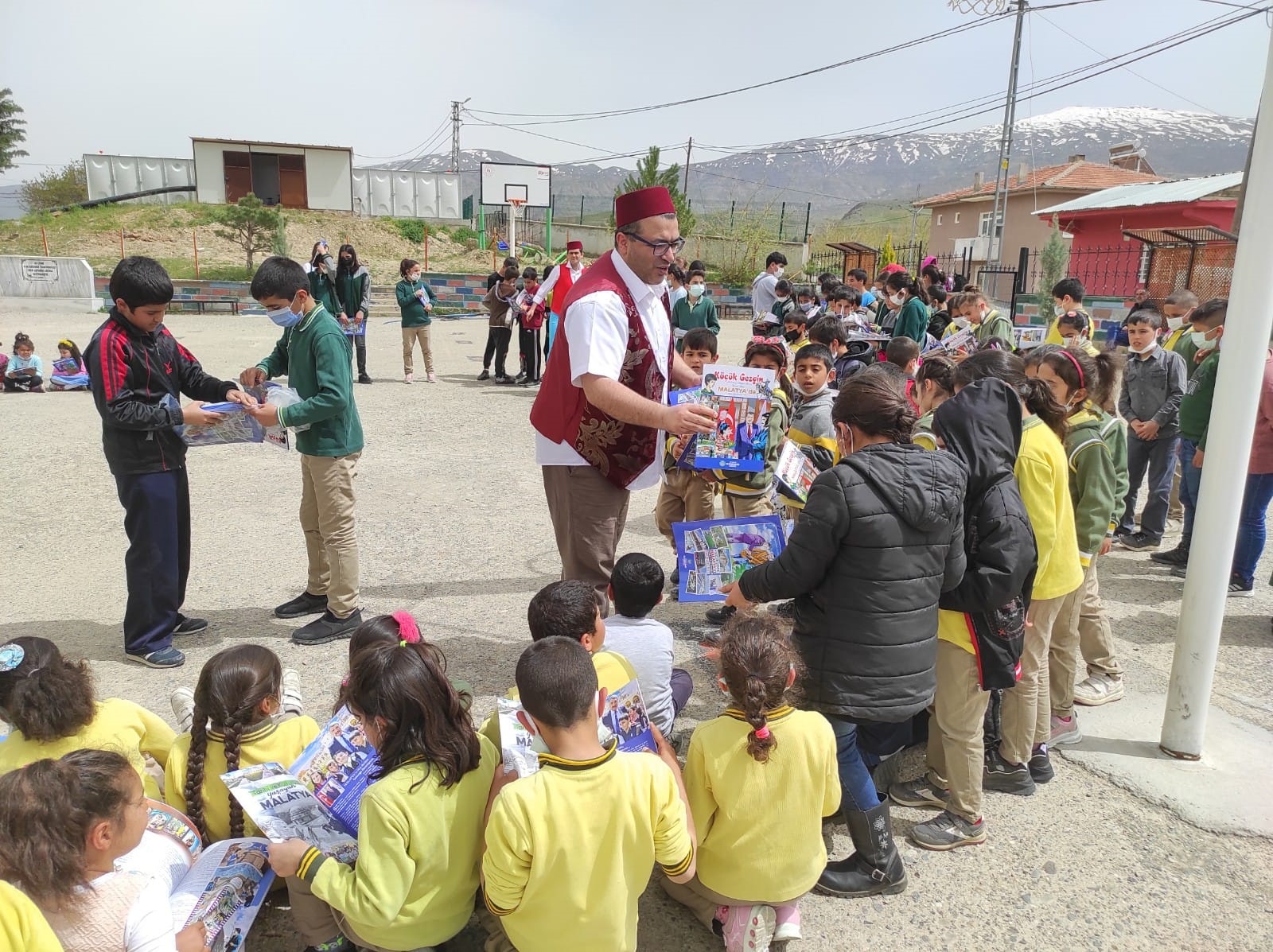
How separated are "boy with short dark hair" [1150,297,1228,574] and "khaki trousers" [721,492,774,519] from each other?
2.90 meters

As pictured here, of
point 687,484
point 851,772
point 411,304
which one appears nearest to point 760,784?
point 851,772

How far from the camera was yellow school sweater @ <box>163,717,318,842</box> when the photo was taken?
2592 millimetres

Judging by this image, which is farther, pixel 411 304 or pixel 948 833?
pixel 411 304

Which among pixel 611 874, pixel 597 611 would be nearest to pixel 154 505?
pixel 597 611

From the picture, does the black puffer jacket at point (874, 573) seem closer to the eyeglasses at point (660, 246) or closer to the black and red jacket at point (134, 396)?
the eyeglasses at point (660, 246)

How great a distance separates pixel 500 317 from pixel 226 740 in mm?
11107

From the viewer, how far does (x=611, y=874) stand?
83.7 inches

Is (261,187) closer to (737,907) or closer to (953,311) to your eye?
(953,311)

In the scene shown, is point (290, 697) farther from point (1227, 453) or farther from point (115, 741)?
point (1227, 453)

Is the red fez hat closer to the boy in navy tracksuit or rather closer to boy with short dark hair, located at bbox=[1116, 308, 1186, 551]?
the boy in navy tracksuit

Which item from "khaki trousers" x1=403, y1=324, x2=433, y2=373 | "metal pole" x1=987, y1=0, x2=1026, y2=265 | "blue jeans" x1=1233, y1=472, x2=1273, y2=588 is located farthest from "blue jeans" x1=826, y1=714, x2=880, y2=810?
"metal pole" x1=987, y1=0, x2=1026, y2=265

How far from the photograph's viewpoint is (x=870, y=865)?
111 inches

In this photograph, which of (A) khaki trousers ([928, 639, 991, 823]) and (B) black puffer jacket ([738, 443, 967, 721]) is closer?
(B) black puffer jacket ([738, 443, 967, 721])

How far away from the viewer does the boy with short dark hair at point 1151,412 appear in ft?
20.1
